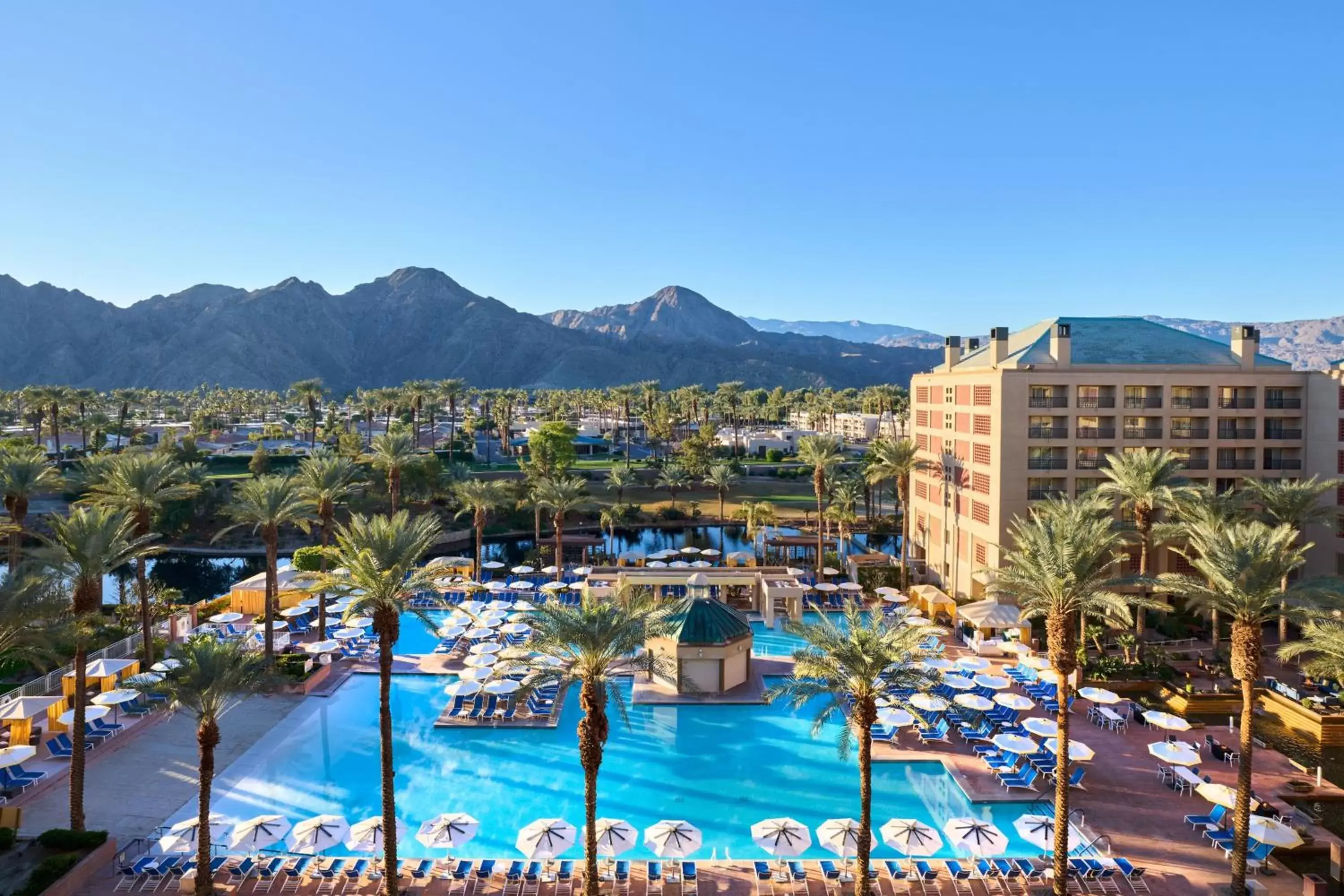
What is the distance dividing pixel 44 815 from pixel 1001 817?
26.6 m

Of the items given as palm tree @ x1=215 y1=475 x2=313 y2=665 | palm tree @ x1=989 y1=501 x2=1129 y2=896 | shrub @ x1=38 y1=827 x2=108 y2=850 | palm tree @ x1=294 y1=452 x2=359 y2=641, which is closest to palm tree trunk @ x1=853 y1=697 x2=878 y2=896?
palm tree @ x1=989 y1=501 x2=1129 y2=896

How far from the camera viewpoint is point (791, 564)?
56156 millimetres

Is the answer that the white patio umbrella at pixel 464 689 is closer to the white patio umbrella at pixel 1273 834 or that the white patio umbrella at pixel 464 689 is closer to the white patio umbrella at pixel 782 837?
the white patio umbrella at pixel 782 837

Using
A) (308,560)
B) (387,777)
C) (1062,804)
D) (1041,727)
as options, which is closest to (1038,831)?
(1062,804)

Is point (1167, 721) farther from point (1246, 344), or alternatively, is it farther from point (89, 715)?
point (89, 715)

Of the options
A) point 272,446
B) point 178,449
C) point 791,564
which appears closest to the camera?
point 791,564

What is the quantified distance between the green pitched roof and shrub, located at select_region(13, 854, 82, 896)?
19.2m

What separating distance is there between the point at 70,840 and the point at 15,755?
514 cm

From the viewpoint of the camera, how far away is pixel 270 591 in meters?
32.2

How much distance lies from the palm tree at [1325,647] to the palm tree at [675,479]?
5359 cm

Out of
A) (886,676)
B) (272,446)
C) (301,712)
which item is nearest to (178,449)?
(272,446)

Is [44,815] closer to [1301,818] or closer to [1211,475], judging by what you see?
[1301,818]

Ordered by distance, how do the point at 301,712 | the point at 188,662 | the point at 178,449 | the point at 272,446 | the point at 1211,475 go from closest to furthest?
the point at 188,662 → the point at 301,712 → the point at 1211,475 → the point at 178,449 → the point at 272,446

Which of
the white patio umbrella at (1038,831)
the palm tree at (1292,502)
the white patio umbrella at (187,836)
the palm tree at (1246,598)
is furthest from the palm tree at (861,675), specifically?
the palm tree at (1292,502)
